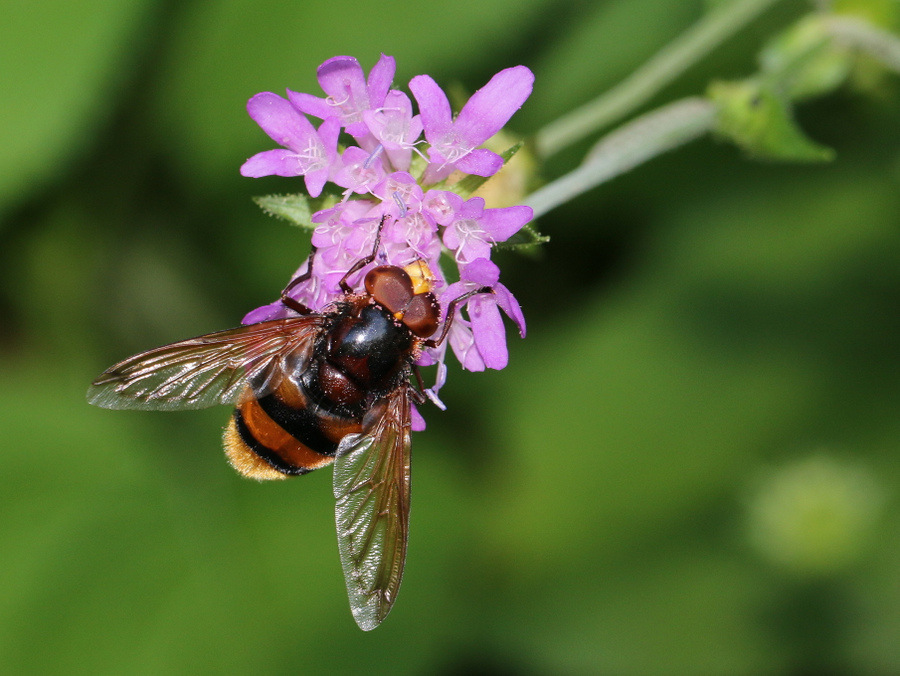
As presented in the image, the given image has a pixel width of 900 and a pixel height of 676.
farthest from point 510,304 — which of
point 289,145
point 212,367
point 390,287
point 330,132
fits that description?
point 212,367

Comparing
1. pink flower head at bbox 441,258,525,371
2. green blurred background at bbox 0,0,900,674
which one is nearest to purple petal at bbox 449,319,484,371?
pink flower head at bbox 441,258,525,371

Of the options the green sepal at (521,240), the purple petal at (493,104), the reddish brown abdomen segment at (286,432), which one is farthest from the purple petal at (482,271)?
the reddish brown abdomen segment at (286,432)

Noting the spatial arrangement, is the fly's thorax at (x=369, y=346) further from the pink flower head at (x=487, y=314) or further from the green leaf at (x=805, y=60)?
the green leaf at (x=805, y=60)

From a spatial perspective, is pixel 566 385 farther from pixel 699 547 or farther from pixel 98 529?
pixel 98 529

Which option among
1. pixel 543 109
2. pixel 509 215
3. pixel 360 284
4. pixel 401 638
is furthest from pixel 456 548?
pixel 509 215

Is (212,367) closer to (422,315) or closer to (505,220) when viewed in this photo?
(422,315)

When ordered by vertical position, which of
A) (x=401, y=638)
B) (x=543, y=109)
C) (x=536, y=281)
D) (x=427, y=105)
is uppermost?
(x=543, y=109)
